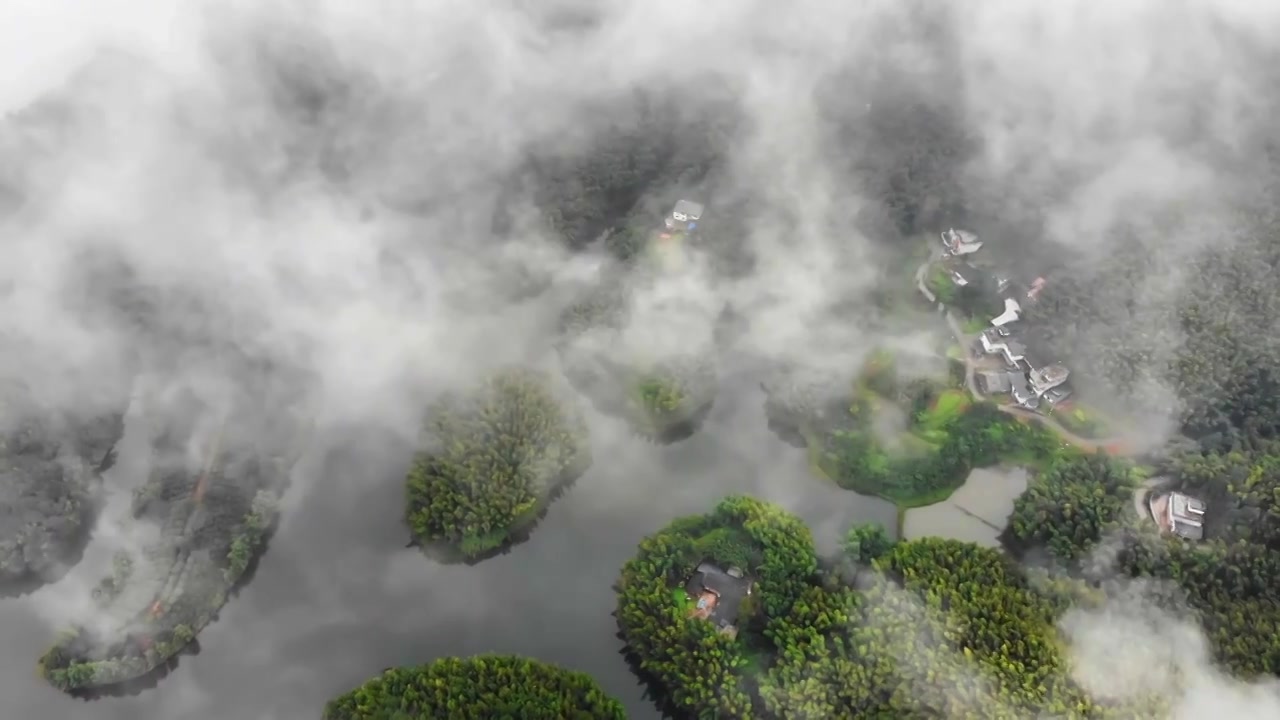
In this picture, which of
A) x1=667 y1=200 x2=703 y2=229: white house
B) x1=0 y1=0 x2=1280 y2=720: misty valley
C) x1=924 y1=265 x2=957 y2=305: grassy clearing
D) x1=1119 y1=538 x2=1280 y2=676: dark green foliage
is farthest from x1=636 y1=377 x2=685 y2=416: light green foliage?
x1=1119 y1=538 x2=1280 y2=676: dark green foliage

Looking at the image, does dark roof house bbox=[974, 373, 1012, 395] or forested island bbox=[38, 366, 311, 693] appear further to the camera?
dark roof house bbox=[974, 373, 1012, 395]

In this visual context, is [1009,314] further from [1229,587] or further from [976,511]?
[1229,587]

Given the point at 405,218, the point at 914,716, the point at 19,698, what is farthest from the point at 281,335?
the point at 914,716

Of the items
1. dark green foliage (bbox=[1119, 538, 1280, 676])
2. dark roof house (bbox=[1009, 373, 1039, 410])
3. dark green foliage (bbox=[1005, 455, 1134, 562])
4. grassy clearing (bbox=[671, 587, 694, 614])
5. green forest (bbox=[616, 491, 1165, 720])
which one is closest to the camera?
green forest (bbox=[616, 491, 1165, 720])

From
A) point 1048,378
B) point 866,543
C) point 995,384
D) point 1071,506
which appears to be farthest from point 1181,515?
point 866,543

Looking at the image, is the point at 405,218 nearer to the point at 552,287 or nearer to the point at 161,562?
the point at 552,287

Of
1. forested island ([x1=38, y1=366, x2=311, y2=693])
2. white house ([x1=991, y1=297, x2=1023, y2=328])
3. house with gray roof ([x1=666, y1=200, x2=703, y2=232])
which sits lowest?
white house ([x1=991, y1=297, x2=1023, y2=328])

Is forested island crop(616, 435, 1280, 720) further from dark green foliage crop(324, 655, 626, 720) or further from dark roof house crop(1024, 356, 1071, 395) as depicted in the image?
dark roof house crop(1024, 356, 1071, 395)

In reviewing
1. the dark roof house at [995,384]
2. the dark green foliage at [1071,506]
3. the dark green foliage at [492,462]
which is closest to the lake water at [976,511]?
the dark green foliage at [1071,506]
